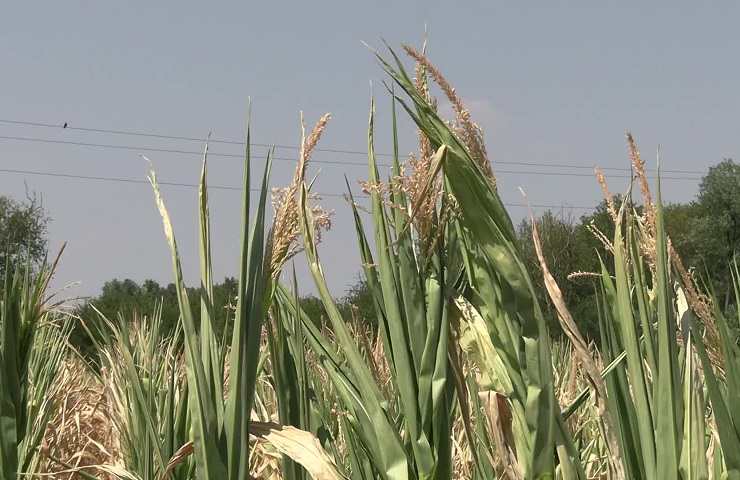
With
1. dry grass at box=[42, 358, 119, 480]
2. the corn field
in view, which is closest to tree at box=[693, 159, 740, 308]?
dry grass at box=[42, 358, 119, 480]

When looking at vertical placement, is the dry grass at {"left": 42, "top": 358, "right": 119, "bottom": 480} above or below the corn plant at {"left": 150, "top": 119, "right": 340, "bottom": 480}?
below

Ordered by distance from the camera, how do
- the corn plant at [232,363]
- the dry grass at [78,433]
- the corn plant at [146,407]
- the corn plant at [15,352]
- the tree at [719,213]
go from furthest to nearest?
the tree at [719,213] → the dry grass at [78,433] → the corn plant at [146,407] → the corn plant at [15,352] → the corn plant at [232,363]

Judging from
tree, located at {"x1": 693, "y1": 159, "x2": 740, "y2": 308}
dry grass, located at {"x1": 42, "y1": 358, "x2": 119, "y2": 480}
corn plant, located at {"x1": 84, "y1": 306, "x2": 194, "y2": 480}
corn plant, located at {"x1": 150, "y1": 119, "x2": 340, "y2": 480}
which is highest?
tree, located at {"x1": 693, "y1": 159, "x2": 740, "y2": 308}

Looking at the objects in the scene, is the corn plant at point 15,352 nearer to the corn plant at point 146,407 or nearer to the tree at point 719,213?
the corn plant at point 146,407

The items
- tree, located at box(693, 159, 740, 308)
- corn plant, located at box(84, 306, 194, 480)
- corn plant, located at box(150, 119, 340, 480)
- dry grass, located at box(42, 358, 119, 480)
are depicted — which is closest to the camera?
corn plant, located at box(150, 119, 340, 480)

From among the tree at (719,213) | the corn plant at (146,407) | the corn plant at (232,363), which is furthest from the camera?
the tree at (719,213)

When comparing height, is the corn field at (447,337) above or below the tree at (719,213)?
below

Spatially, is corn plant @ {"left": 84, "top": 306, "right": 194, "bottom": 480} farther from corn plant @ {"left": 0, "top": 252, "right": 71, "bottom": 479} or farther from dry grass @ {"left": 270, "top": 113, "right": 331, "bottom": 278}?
dry grass @ {"left": 270, "top": 113, "right": 331, "bottom": 278}

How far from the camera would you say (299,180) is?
1.28 metres

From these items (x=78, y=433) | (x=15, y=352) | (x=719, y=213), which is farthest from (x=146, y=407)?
(x=719, y=213)

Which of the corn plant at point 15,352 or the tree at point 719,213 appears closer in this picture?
the corn plant at point 15,352

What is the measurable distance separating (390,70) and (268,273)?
315 mm

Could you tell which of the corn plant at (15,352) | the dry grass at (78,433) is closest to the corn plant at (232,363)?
the corn plant at (15,352)

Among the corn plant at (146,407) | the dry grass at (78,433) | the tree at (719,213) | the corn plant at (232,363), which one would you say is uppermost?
the tree at (719,213)
